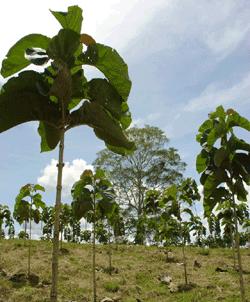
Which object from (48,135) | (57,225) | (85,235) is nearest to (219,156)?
(48,135)

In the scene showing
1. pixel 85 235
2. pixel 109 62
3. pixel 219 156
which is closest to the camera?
pixel 109 62

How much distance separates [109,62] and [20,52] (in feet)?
3.97

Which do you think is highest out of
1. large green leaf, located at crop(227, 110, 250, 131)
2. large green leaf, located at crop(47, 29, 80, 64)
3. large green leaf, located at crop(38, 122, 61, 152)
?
large green leaf, located at crop(227, 110, 250, 131)

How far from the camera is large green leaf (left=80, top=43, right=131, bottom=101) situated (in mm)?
5812

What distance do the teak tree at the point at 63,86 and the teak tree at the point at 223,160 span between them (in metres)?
3.94

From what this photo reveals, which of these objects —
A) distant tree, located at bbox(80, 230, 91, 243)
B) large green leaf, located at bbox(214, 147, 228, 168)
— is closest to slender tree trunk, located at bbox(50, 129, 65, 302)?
large green leaf, located at bbox(214, 147, 228, 168)

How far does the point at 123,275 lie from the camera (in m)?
23.1

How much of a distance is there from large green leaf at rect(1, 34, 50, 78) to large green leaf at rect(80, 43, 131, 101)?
0.60 meters

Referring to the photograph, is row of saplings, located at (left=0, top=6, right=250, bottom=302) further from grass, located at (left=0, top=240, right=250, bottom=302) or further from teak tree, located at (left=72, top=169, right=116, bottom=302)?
grass, located at (left=0, top=240, right=250, bottom=302)

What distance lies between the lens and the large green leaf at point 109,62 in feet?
19.1

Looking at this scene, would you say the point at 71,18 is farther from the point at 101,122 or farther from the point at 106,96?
the point at 101,122

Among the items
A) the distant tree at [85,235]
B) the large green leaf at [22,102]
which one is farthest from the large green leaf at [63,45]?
the distant tree at [85,235]

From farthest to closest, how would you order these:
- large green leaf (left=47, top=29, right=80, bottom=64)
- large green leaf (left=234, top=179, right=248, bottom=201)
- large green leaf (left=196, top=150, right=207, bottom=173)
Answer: large green leaf (left=196, top=150, right=207, bottom=173)
large green leaf (left=234, top=179, right=248, bottom=201)
large green leaf (left=47, top=29, right=80, bottom=64)

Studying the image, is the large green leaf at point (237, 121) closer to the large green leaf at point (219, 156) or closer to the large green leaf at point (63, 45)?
the large green leaf at point (219, 156)
